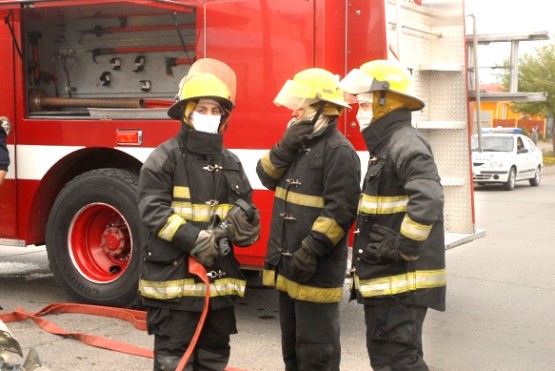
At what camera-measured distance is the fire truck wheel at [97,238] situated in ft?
20.0

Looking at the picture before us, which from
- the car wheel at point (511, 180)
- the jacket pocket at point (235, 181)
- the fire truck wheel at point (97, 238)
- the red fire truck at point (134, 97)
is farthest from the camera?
the car wheel at point (511, 180)

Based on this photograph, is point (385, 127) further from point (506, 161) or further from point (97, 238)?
point (506, 161)

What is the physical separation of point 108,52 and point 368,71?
3.69 metres

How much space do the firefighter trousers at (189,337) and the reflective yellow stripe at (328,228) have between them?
0.58 m

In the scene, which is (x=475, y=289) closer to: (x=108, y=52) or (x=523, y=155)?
(x=108, y=52)

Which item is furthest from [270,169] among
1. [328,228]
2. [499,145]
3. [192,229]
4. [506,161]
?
[499,145]

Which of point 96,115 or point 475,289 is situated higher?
point 96,115

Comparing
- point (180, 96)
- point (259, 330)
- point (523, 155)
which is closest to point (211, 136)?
point (180, 96)

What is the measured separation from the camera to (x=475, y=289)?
7.71m

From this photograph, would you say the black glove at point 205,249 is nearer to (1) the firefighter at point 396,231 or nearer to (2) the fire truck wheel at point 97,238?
(1) the firefighter at point 396,231

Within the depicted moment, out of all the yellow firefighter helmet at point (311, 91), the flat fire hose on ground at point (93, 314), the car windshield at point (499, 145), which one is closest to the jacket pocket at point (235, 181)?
the yellow firefighter helmet at point (311, 91)

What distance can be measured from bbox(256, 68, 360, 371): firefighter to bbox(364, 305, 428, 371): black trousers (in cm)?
45

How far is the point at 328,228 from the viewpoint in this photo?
4.04 meters

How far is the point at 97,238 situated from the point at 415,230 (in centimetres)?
Result: 361
